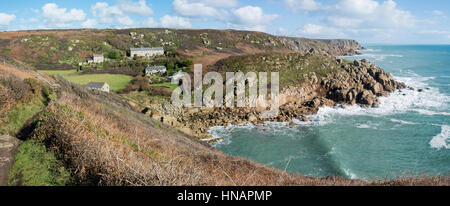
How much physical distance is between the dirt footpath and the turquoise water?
1302 centimetres

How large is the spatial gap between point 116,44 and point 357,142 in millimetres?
69173

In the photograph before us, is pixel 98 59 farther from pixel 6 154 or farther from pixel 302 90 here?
pixel 6 154

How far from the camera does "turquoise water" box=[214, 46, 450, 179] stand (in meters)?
19.1

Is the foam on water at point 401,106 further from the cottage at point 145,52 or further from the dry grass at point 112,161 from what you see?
the cottage at point 145,52

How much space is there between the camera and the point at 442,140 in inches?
907

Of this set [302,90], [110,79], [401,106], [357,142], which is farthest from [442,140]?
[110,79]

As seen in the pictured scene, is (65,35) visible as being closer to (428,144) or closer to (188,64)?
(188,64)

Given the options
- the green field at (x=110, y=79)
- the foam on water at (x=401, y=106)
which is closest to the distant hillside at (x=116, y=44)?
the green field at (x=110, y=79)

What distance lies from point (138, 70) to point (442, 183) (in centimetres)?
4877

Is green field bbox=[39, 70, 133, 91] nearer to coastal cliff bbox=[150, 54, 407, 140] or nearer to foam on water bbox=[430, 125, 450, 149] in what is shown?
coastal cliff bbox=[150, 54, 407, 140]

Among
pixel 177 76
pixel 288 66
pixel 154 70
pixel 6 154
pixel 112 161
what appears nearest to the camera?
pixel 112 161

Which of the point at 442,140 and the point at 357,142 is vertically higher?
the point at 442,140

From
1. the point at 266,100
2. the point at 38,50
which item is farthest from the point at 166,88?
the point at 38,50

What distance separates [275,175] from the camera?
9.79m
